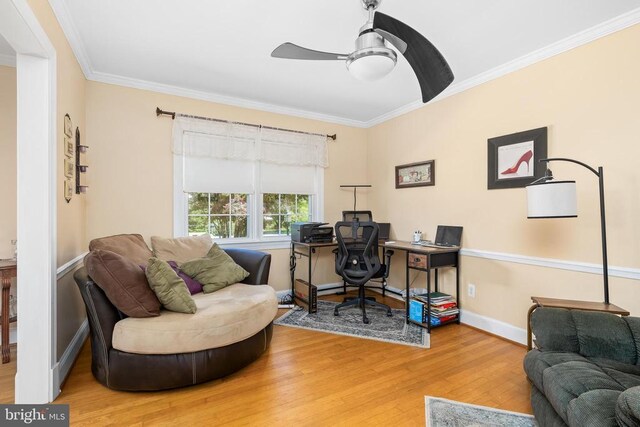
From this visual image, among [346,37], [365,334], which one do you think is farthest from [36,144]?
[365,334]

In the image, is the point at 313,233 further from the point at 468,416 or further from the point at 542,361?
the point at 542,361

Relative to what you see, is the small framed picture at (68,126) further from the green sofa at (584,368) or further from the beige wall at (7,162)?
the green sofa at (584,368)

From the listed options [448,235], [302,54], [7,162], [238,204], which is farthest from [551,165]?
[7,162]

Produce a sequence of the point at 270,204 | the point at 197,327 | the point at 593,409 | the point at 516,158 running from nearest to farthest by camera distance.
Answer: the point at 593,409 → the point at 197,327 → the point at 516,158 → the point at 270,204

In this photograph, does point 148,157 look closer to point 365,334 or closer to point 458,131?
point 365,334

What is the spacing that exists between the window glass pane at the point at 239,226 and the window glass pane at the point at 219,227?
0.25 feet

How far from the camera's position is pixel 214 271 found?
2.94 metres

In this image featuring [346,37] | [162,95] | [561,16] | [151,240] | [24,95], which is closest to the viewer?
[24,95]

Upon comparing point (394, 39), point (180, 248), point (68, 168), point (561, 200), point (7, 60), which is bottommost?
point (180, 248)

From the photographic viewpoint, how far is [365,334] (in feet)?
9.91

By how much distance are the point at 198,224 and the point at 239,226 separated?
1.61 ft

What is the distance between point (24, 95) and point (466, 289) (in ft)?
13.0

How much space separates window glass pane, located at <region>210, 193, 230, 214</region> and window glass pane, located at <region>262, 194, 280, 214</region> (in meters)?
0.47

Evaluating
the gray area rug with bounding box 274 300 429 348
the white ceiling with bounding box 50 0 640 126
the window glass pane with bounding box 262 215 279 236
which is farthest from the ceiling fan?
the window glass pane with bounding box 262 215 279 236
